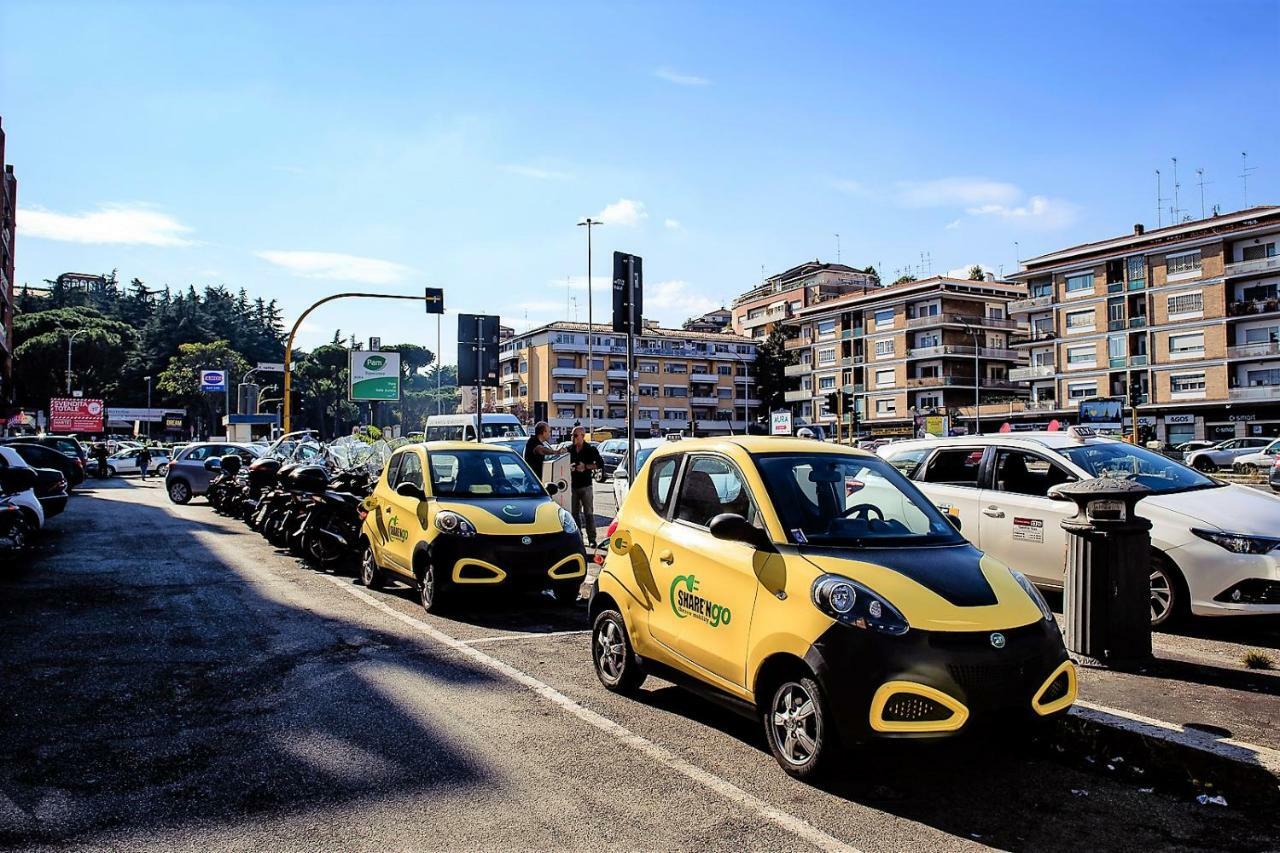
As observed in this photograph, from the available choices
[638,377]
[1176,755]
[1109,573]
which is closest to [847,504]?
[1176,755]

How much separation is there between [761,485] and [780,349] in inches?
3678

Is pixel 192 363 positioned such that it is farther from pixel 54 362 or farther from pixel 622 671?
pixel 622 671


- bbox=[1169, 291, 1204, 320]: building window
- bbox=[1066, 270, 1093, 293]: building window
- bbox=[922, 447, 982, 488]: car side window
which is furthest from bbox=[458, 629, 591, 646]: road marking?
bbox=[1066, 270, 1093, 293]: building window

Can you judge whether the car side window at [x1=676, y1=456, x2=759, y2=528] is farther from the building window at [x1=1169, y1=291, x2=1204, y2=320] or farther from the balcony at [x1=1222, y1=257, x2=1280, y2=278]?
the building window at [x1=1169, y1=291, x2=1204, y2=320]

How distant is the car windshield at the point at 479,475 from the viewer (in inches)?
370

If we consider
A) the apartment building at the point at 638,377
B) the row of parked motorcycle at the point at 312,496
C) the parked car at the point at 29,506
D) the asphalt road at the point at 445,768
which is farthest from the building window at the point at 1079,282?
the asphalt road at the point at 445,768

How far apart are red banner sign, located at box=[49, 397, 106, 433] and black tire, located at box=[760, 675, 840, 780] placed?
62.9 m

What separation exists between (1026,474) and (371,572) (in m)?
7.01

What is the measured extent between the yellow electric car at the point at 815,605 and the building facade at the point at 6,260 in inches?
1932

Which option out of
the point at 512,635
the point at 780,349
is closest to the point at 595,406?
the point at 780,349

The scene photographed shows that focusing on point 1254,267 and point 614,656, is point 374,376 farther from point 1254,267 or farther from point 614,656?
point 1254,267

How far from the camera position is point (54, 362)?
77812mm

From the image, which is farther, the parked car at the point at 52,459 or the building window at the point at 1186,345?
the building window at the point at 1186,345

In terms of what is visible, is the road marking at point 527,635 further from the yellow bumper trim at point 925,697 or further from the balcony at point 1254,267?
the balcony at point 1254,267
